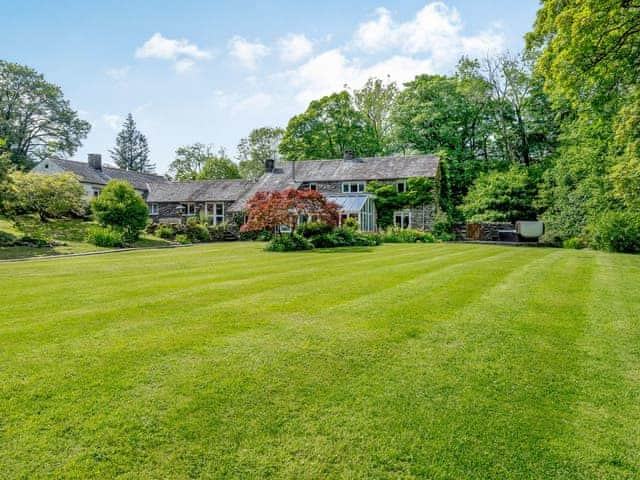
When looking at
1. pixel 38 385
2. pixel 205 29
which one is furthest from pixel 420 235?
pixel 38 385

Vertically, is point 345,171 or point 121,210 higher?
point 345,171

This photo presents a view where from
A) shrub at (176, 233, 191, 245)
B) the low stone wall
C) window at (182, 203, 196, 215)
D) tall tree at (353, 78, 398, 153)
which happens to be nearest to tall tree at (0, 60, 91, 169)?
window at (182, 203, 196, 215)

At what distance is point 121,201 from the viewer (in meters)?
26.1

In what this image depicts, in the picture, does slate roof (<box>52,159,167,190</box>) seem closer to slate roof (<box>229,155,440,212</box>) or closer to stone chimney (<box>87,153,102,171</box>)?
stone chimney (<box>87,153,102,171</box>)

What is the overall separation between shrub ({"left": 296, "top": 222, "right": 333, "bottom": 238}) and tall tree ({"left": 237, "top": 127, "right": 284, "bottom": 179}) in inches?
1604

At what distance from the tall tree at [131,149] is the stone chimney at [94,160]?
31388 mm

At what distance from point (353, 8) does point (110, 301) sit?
34.8 ft

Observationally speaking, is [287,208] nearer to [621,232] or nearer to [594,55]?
[594,55]

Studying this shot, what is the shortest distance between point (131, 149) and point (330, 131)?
44.7m

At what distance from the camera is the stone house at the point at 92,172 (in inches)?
1547

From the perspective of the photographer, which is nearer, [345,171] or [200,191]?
[345,171]

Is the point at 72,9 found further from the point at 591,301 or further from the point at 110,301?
the point at 591,301

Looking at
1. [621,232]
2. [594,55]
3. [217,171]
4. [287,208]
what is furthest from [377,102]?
[594,55]

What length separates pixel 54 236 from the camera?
24344mm
